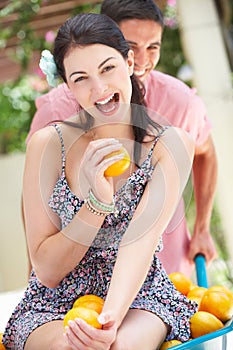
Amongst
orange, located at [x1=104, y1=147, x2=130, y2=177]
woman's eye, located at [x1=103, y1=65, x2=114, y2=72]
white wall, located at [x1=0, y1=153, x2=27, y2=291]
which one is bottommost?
white wall, located at [x1=0, y1=153, x2=27, y2=291]

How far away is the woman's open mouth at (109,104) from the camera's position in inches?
64.1

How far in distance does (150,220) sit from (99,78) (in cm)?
33

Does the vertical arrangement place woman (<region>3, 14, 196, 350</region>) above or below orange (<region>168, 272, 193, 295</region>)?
above

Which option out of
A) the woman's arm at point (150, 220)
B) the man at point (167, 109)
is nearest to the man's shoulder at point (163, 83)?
the man at point (167, 109)

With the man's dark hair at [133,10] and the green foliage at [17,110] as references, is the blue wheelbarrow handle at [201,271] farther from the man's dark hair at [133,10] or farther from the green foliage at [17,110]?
the green foliage at [17,110]

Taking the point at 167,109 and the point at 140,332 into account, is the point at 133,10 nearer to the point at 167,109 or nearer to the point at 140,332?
the point at 167,109

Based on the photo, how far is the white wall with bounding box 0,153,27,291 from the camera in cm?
510

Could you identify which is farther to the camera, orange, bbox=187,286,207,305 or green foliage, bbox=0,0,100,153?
green foliage, bbox=0,0,100,153

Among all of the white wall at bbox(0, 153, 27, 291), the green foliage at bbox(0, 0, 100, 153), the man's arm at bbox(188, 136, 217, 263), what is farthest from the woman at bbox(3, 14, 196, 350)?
the white wall at bbox(0, 153, 27, 291)

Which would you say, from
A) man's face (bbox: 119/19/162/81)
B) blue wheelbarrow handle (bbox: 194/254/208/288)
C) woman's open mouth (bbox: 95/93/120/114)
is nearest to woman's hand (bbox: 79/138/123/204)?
woman's open mouth (bbox: 95/93/120/114)

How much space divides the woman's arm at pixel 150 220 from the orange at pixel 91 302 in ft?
0.15

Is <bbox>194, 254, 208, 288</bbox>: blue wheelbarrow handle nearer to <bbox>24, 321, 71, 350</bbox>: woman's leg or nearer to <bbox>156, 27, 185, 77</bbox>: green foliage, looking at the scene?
<bbox>24, 321, 71, 350</bbox>: woman's leg

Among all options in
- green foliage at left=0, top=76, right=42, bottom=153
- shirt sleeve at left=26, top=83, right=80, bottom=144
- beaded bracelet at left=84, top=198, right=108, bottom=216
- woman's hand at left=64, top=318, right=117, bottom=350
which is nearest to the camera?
woman's hand at left=64, top=318, right=117, bottom=350

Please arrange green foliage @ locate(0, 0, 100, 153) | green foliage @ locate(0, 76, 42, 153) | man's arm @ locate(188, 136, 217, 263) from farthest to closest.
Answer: green foliage @ locate(0, 76, 42, 153) → green foliage @ locate(0, 0, 100, 153) → man's arm @ locate(188, 136, 217, 263)
